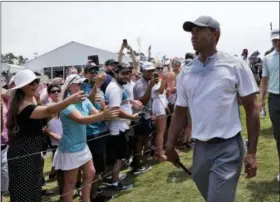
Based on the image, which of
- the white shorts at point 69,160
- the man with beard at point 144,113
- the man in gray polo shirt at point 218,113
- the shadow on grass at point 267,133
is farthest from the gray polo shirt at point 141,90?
the man in gray polo shirt at point 218,113

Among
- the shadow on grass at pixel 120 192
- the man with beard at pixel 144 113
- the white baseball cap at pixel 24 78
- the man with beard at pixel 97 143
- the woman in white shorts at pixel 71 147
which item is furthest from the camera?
the man with beard at pixel 144 113

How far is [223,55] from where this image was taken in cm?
315

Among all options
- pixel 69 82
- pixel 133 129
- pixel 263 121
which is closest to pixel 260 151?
pixel 133 129

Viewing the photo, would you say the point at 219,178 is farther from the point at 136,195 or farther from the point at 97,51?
the point at 97,51

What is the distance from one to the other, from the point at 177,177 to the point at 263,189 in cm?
145

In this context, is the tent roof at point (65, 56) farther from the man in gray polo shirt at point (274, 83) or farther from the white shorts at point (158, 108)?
the man in gray polo shirt at point (274, 83)

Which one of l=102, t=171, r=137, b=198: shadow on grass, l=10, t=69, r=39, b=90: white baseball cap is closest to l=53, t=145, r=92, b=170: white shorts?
l=10, t=69, r=39, b=90: white baseball cap

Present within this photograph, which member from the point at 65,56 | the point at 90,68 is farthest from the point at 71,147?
the point at 65,56

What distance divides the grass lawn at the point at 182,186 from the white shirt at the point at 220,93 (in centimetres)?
215

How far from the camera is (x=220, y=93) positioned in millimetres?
3035

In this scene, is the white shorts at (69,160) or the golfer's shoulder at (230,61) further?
the white shorts at (69,160)

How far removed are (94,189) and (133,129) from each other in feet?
5.35

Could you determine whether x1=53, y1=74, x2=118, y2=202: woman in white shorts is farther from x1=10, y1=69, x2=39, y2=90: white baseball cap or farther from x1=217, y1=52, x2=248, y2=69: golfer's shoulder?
x1=217, y1=52, x2=248, y2=69: golfer's shoulder

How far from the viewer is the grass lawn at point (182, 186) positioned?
5051 millimetres
